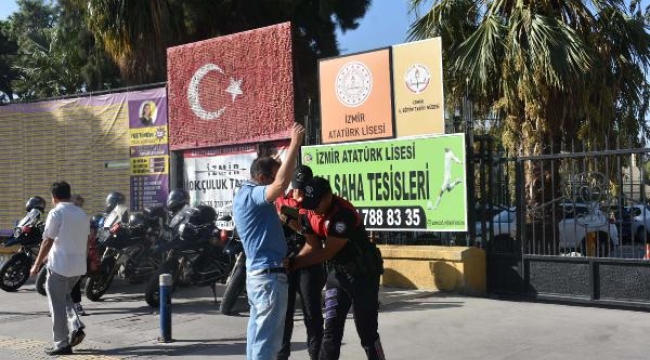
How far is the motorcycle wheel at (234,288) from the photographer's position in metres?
9.08

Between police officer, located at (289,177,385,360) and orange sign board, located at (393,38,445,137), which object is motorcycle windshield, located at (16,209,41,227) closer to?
orange sign board, located at (393,38,445,137)

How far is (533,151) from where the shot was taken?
453 inches

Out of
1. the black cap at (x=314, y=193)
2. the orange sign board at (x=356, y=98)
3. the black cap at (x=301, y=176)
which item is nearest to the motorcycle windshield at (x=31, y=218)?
the orange sign board at (x=356, y=98)

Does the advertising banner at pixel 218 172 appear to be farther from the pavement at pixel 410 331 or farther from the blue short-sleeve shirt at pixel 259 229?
the blue short-sleeve shirt at pixel 259 229

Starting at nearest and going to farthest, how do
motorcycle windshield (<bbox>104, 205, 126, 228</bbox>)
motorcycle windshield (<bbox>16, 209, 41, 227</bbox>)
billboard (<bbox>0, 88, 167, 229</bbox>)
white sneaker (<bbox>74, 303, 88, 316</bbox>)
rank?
white sneaker (<bbox>74, 303, 88, 316</bbox>)
motorcycle windshield (<bbox>104, 205, 126, 228</bbox>)
motorcycle windshield (<bbox>16, 209, 41, 227</bbox>)
billboard (<bbox>0, 88, 167, 229</bbox>)

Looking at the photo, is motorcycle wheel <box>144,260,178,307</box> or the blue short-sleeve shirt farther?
motorcycle wheel <box>144,260,178,307</box>

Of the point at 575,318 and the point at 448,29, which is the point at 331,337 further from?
the point at 448,29

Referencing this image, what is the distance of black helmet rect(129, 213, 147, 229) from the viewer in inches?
427

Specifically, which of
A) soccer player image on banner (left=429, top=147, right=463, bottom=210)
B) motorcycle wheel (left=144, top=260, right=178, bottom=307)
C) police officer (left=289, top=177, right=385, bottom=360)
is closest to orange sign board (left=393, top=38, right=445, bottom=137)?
soccer player image on banner (left=429, top=147, right=463, bottom=210)

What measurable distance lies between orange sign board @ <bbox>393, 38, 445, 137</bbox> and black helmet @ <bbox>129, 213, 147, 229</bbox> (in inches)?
152

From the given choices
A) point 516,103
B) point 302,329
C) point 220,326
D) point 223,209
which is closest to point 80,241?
point 220,326

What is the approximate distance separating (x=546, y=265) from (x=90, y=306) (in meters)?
6.10

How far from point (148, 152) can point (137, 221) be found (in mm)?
3454

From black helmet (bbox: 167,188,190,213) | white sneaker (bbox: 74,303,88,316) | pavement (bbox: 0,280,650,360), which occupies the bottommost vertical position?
pavement (bbox: 0,280,650,360)
